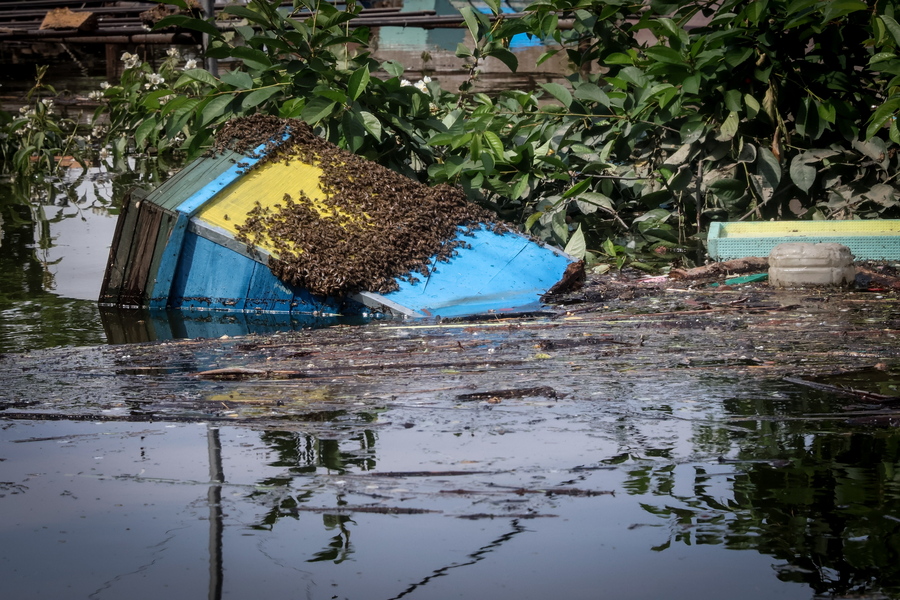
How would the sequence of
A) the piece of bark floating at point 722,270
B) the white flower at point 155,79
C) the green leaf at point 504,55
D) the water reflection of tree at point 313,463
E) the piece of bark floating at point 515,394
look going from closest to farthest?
the water reflection of tree at point 313,463
the piece of bark floating at point 515,394
the piece of bark floating at point 722,270
the green leaf at point 504,55
the white flower at point 155,79

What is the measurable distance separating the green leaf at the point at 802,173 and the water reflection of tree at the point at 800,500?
3.95m

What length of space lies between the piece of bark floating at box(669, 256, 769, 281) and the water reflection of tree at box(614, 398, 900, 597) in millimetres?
2619

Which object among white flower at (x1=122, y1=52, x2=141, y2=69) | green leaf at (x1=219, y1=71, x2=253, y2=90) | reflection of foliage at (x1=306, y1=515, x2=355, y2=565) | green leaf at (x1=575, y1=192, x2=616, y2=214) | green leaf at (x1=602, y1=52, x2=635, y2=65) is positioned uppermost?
white flower at (x1=122, y1=52, x2=141, y2=69)

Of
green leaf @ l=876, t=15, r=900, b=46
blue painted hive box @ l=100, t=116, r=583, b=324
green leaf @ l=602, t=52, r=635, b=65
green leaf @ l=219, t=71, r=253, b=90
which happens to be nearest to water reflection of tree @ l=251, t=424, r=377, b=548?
blue painted hive box @ l=100, t=116, r=583, b=324

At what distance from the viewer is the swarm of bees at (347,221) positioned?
5.25 meters

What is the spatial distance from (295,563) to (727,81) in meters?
5.47

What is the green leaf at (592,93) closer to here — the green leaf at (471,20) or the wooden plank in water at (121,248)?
the green leaf at (471,20)

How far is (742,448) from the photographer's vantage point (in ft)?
9.33

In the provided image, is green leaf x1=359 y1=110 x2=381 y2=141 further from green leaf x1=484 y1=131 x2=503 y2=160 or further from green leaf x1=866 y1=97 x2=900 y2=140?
green leaf x1=866 y1=97 x2=900 y2=140

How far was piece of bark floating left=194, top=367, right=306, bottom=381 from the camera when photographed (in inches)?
144

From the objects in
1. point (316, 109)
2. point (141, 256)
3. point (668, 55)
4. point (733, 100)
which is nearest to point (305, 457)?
point (141, 256)

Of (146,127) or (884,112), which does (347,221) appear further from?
(884,112)

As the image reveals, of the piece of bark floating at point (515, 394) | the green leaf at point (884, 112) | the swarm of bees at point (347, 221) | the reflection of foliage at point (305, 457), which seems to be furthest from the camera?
the green leaf at point (884, 112)

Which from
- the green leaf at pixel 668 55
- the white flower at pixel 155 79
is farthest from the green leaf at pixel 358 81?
the white flower at pixel 155 79
